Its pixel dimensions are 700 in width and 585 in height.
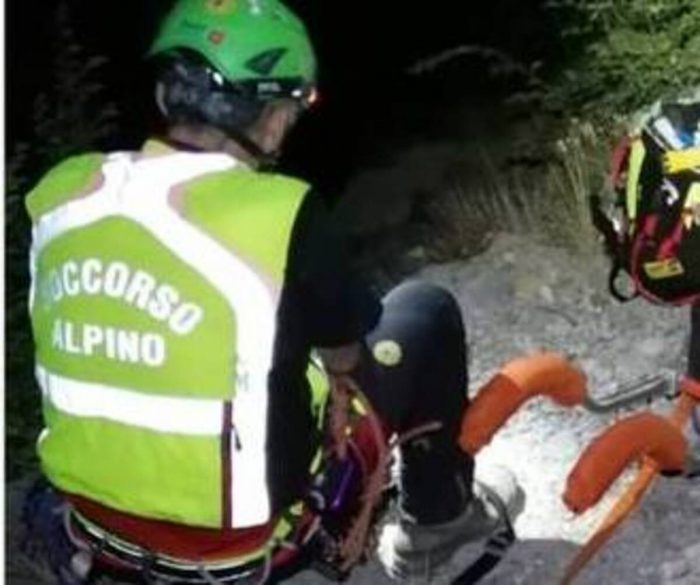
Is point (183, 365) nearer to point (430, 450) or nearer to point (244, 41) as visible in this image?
point (244, 41)

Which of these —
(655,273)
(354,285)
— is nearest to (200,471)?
(354,285)

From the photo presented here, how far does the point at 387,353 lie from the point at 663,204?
2.49 ft

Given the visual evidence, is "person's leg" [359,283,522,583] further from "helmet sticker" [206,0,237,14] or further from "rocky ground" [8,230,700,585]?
"helmet sticker" [206,0,237,14]

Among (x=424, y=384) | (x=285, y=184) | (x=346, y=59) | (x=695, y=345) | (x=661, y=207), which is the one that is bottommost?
(x=346, y=59)

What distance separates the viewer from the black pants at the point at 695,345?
14.7 feet

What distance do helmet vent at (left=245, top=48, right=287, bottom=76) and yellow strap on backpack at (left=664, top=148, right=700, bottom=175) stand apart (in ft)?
3.58

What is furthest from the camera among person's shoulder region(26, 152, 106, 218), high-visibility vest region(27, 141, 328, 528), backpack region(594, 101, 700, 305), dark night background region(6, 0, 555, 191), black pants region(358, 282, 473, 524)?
dark night background region(6, 0, 555, 191)

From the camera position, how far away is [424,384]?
3.99 m

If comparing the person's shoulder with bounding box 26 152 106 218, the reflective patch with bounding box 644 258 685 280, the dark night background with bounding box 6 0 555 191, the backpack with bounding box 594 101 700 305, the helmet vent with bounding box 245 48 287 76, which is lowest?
the dark night background with bounding box 6 0 555 191

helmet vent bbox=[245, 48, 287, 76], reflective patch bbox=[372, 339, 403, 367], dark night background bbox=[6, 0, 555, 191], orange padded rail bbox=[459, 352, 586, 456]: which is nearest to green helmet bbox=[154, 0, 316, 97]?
helmet vent bbox=[245, 48, 287, 76]

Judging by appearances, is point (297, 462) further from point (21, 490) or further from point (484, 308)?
point (484, 308)

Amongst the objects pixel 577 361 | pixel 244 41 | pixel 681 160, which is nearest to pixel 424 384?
pixel 681 160

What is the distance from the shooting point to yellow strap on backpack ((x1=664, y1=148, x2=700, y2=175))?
4.16 meters

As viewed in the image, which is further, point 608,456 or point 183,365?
point 608,456
